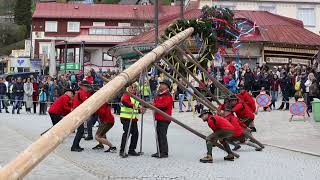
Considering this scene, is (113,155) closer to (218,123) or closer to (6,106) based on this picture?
(218,123)

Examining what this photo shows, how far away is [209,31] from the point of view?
15641 mm

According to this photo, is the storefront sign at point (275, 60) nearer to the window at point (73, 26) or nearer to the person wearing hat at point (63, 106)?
the person wearing hat at point (63, 106)

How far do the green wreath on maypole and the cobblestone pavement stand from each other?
2713 millimetres

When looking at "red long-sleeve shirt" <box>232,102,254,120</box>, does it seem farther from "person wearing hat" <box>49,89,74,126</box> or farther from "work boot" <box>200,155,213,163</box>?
Result: "person wearing hat" <box>49,89,74,126</box>

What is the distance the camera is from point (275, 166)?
1185cm

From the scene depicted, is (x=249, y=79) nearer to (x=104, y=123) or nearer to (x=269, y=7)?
(x=104, y=123)

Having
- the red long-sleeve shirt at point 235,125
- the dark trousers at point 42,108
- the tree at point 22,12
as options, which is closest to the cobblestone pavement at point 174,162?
the red long-sleeve shirt at point 235,125

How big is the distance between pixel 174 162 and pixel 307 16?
151ft

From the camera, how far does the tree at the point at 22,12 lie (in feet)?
317

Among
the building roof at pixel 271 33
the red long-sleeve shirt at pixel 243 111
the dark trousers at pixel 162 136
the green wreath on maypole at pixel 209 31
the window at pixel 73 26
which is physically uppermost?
the window at pixel 73 26

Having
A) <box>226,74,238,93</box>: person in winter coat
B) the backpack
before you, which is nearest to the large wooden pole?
the backpack

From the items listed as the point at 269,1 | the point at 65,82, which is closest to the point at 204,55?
the point at 65,82

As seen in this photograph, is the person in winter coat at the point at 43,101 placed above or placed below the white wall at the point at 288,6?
below

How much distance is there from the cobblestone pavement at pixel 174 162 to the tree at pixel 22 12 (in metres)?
81.4
